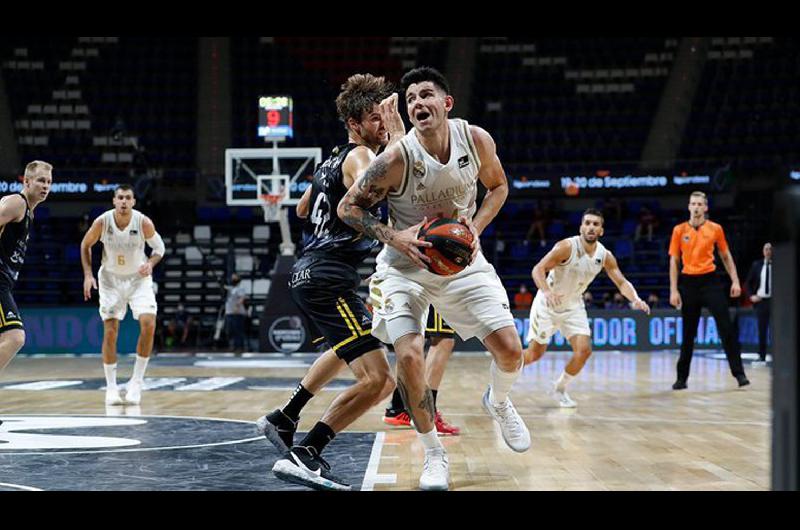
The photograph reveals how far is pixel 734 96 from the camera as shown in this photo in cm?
2342

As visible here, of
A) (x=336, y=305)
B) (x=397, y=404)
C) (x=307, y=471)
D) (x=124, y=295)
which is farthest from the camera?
(x=124, y=295)

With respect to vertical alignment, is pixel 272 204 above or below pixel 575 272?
above

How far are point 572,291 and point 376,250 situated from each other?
1178 cm

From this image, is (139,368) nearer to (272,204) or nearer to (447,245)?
(447,245)

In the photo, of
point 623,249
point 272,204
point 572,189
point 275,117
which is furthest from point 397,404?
point 572,189

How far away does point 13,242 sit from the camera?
6270mm

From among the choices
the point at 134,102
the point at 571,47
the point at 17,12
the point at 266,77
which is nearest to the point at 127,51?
the point at 134,102

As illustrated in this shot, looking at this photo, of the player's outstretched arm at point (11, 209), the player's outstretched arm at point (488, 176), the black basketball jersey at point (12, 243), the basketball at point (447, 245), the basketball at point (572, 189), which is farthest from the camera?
the basketball at point (572, 189)

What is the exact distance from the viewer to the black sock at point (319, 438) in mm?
4242

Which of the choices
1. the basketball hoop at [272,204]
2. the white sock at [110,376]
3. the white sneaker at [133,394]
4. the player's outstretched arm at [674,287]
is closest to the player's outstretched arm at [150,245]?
the white sock at [110,376]

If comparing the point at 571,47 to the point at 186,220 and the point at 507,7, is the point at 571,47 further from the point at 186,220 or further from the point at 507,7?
the point at 507,7

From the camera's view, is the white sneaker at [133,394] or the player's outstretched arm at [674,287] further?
the player's outstretched arm at [674,287]

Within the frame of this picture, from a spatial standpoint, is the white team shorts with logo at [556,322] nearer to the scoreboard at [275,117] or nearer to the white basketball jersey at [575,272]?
the white basketball jersey at [575,272]

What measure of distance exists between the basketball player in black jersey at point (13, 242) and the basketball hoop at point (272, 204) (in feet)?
33.5
